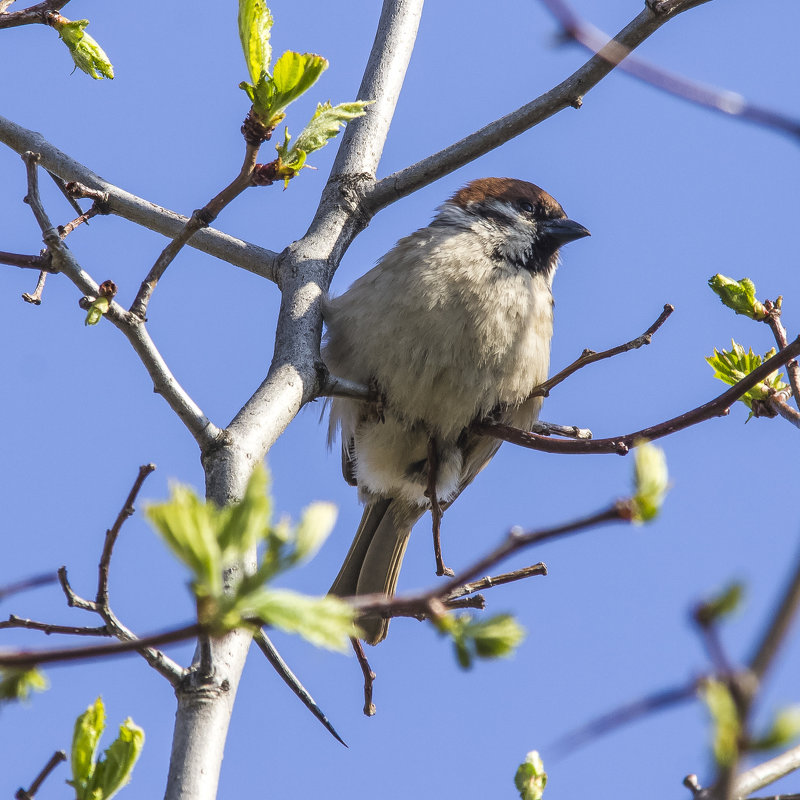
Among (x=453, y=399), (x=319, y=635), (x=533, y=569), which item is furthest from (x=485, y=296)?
(x=319, y=635)

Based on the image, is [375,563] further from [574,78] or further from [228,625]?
[228,625]

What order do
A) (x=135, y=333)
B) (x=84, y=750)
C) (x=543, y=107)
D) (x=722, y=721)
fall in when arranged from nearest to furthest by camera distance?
(x=722, y=721), (x=84, y=750), (x=135, y=333), (x=543, y=107)

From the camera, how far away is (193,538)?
95 cm

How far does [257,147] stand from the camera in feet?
6.25

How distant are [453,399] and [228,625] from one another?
8.76 feet

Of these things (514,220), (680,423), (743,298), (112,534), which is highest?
(514,220)

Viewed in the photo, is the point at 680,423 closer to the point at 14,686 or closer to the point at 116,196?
the point at 14,686

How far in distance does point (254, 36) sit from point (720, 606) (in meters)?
1.48

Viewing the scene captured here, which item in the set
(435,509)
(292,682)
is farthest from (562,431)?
(292,682)

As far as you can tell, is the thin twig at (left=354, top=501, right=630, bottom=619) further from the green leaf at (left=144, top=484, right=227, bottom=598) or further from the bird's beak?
A: the bird's beak

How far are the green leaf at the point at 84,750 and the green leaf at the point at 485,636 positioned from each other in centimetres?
74

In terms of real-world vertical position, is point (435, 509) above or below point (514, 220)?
below

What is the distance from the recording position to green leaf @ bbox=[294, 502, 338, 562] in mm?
985

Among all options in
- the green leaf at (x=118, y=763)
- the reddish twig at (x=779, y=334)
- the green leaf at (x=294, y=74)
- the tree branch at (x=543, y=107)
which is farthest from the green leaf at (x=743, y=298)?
the green leaf at (x=118, y=763)
